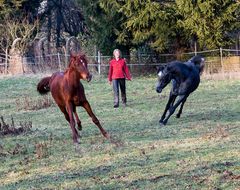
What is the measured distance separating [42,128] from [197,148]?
15.1 ft

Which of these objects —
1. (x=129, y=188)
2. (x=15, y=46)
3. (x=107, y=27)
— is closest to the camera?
(x=129, y=188)

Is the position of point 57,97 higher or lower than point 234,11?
lower

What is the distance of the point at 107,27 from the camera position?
1077 inches

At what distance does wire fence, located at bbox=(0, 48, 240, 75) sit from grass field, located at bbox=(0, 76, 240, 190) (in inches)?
414

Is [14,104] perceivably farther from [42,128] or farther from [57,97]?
[57,97]

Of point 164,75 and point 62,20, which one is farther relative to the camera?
point 62,20

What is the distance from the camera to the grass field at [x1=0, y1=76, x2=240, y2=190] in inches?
265

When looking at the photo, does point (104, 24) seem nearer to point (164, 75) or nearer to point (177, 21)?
point (177, 21)

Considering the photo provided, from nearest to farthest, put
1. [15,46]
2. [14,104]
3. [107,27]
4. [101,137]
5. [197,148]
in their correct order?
[197,148] < [101,137] < [14,104] < [107,27] < [15,46]

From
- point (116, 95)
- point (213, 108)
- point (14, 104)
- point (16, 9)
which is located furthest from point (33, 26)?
point (213, 108)

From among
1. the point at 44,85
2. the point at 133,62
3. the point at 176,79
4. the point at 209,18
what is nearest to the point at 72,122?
the point at 44,85

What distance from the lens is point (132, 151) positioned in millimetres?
8539

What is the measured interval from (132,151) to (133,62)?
20.3m

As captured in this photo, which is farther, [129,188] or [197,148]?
[197,148]
